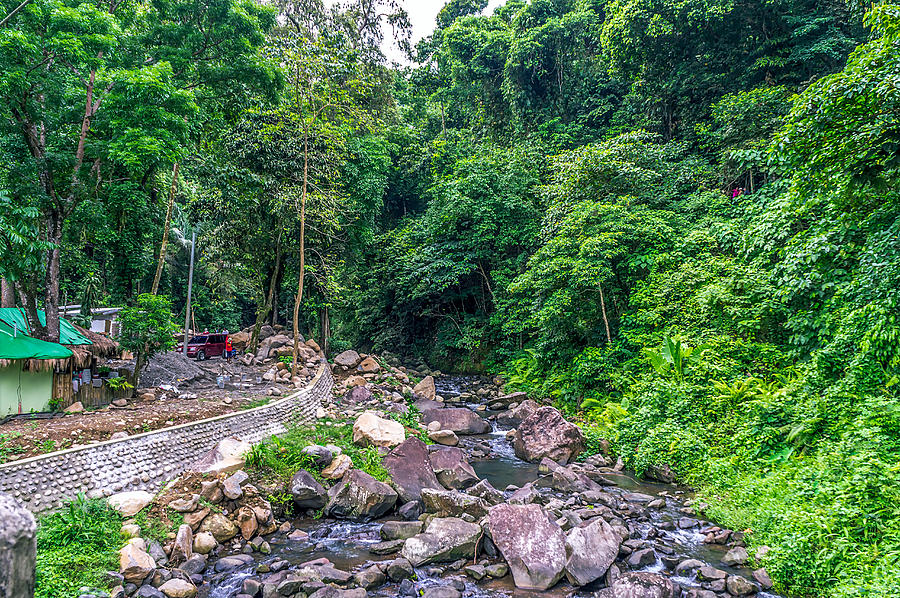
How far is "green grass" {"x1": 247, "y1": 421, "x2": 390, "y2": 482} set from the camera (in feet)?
34.9

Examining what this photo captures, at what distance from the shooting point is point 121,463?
8.70 meters

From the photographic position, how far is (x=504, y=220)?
24.4 meters

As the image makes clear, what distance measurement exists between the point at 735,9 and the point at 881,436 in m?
17.3

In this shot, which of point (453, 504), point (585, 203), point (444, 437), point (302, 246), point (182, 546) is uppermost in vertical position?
point (585, 203)

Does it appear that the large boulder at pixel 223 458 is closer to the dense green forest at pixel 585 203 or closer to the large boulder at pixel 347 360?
the dense green forest at pixel 585 203

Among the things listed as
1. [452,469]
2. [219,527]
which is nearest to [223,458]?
[219,527]

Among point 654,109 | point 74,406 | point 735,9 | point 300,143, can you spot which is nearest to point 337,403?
point 74,406

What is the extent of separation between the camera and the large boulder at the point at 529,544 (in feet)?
24.1

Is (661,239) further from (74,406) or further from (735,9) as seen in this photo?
(74,406)

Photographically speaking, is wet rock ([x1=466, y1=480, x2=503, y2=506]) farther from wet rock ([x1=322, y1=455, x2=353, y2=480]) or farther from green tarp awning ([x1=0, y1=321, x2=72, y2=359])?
green tarp awning ([x1=0, y1=321, x2=72, y2=359])

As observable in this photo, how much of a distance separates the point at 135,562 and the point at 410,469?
5604mm

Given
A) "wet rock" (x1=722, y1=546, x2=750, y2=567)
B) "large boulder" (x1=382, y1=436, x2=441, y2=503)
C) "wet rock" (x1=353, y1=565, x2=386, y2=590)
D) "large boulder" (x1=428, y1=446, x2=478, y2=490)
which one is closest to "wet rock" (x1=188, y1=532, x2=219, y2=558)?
"wet rock" (x1=353, y1=565, x2=386, y2=590)

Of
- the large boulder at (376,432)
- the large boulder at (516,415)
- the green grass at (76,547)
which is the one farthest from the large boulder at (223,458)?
the large boulder at (516,415)

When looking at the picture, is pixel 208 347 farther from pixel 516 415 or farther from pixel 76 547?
pixel 76 547
